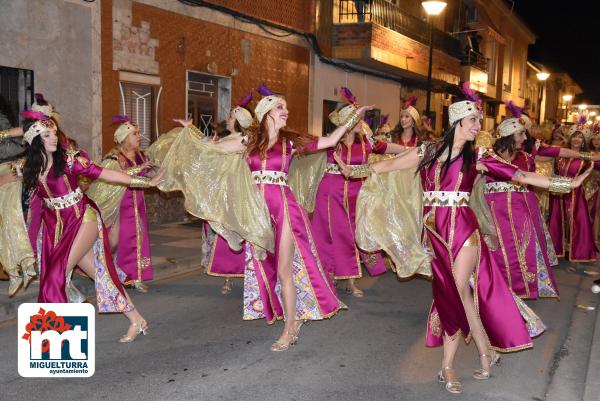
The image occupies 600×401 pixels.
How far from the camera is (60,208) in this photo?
198 inches

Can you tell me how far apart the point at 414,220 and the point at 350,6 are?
15.7m

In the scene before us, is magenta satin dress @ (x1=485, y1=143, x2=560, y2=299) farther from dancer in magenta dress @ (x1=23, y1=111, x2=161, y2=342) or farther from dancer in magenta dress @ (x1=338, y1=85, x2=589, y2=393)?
dancer in magenta dress @ (x1=23, y1=111, x2=161, y2=342)

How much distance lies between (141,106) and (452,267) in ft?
30.8

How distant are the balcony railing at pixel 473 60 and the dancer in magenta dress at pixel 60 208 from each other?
23.6 meters

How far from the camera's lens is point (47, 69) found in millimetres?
10531

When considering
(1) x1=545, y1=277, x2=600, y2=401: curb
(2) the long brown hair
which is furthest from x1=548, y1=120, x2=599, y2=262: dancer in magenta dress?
(2) the long brown hair

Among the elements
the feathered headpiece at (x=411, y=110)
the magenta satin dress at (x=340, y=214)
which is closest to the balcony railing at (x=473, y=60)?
the feathered headpiece at (x=411, y=110)

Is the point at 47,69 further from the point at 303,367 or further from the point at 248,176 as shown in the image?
the point at 303,367

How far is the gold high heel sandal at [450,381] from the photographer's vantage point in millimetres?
4523

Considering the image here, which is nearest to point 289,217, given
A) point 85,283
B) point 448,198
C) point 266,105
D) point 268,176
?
point 268,176

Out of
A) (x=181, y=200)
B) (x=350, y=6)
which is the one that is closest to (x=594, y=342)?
(x=181, y=200)

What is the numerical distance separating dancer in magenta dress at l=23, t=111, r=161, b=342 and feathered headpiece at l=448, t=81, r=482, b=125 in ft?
8.35

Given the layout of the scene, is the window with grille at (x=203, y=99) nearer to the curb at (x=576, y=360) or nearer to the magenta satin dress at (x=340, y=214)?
the magenta satin dress at (x=340, y=214)

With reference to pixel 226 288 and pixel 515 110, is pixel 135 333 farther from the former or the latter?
pixel 515 110
